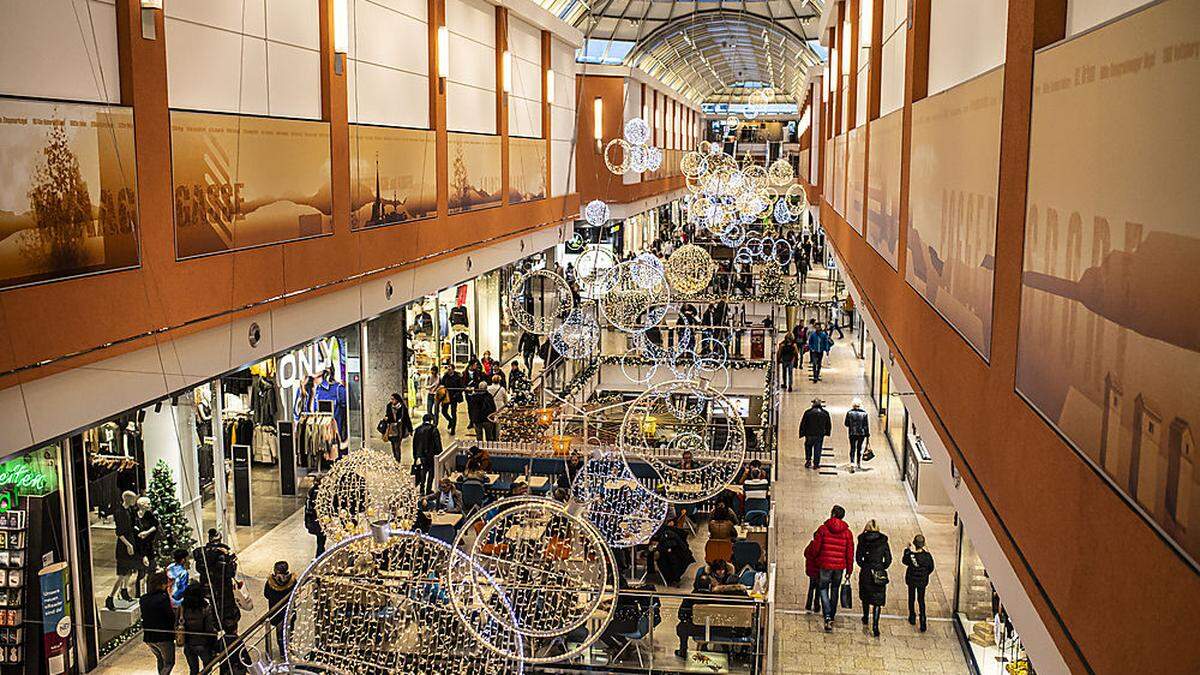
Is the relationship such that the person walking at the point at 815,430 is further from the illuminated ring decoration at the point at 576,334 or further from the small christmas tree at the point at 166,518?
the small christmas tree at the point at 166,518

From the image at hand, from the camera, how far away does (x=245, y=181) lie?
10.9 m

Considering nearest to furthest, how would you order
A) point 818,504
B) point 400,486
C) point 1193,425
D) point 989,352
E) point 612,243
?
point 1193,425 → point 989,352 → point 400,486 → point 818,504 → point 612,243

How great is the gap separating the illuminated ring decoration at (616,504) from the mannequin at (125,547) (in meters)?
4.47

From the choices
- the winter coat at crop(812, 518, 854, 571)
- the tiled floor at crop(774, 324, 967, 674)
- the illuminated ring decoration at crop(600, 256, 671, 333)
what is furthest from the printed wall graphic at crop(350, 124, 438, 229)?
the tiled floor at crop(774, 324, 967, 674)

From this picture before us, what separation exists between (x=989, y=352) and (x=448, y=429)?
1682 centimetres

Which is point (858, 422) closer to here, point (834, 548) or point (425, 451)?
point (834, 548)

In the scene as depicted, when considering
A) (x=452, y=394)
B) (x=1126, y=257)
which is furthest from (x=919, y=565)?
(x=1126, y=257)

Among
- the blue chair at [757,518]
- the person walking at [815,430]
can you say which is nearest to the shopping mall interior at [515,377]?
the person walking at [815,430]

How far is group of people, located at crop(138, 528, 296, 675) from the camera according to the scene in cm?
956

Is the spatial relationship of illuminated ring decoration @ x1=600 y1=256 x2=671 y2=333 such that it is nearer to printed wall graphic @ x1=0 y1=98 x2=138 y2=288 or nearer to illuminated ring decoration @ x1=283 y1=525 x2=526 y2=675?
printed wall graphic @ x1=0 y1=98 x2=138 y2=288

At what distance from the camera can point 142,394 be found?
8.44 m

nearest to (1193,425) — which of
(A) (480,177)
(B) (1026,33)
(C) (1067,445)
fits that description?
(C) (1067,445)

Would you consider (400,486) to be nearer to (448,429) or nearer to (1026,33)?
(1026,33)

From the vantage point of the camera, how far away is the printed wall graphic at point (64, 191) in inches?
280
